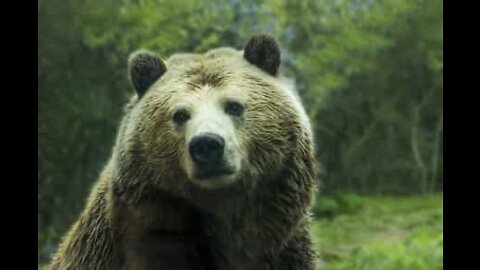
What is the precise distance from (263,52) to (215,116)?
0.38 m

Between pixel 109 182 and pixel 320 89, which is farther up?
pixel 320 89

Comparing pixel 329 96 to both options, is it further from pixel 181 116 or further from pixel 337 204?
pixel 181 116

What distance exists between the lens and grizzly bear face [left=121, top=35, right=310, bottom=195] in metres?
2.35

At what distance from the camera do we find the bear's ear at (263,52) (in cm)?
260

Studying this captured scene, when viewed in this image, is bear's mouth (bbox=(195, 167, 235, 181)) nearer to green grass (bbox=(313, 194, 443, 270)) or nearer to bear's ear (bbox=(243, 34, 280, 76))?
bear's ear (bbox=(243, 34, 280, 76))

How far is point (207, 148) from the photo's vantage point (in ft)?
7.44

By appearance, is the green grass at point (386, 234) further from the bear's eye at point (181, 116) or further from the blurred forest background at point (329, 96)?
the bear's eye at point (181, 116)

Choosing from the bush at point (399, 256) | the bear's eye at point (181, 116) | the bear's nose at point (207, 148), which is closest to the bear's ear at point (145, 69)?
the bear's eye at point (181, 116)

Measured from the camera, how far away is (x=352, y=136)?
14.0 ft

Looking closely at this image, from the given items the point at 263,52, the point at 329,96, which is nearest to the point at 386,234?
the point at 329,96

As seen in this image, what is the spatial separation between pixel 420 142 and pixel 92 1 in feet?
6.65

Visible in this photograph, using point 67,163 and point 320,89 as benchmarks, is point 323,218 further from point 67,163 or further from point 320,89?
point 67,163
